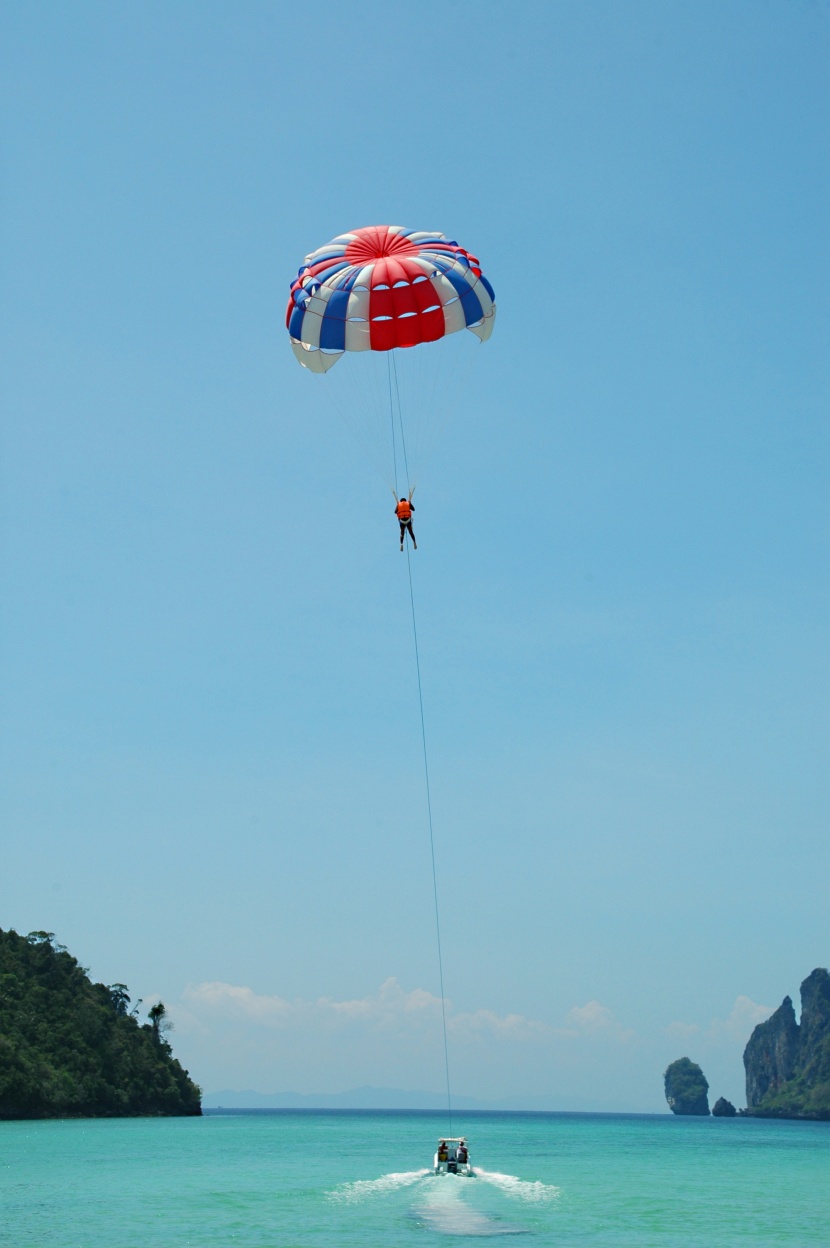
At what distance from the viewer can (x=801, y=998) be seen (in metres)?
125

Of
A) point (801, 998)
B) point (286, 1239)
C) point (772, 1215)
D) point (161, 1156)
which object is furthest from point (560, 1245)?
point (801, 998)

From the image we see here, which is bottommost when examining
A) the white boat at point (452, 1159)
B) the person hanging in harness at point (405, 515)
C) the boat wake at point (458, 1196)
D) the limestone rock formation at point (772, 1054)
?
the boat wake at point (458, 1196)

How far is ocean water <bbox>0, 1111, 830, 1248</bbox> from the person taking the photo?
64.8 feet

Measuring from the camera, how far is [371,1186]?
29.0m

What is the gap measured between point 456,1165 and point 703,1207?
6325mm

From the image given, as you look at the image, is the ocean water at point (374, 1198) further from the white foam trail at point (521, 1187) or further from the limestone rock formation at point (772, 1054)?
the limestone rock formation at point (772, 1054)

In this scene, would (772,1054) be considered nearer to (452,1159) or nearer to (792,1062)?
(792,1062)

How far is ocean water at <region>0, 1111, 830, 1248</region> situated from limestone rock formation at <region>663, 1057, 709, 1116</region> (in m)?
124

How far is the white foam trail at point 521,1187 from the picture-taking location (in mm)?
26680

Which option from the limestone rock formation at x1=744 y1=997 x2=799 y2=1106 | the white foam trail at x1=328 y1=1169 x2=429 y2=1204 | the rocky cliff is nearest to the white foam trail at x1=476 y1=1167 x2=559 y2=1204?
the white foam trail at x1=328 y1=1169 x2=429 y2=1204

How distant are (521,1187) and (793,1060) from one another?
4419 inches

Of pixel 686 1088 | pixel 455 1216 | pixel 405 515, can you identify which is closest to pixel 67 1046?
pixel 455 1216

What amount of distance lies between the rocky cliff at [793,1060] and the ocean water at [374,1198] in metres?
80.5

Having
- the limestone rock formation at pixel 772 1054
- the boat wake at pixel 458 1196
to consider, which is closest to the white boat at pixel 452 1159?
the boat wake at pixel 458 1196
